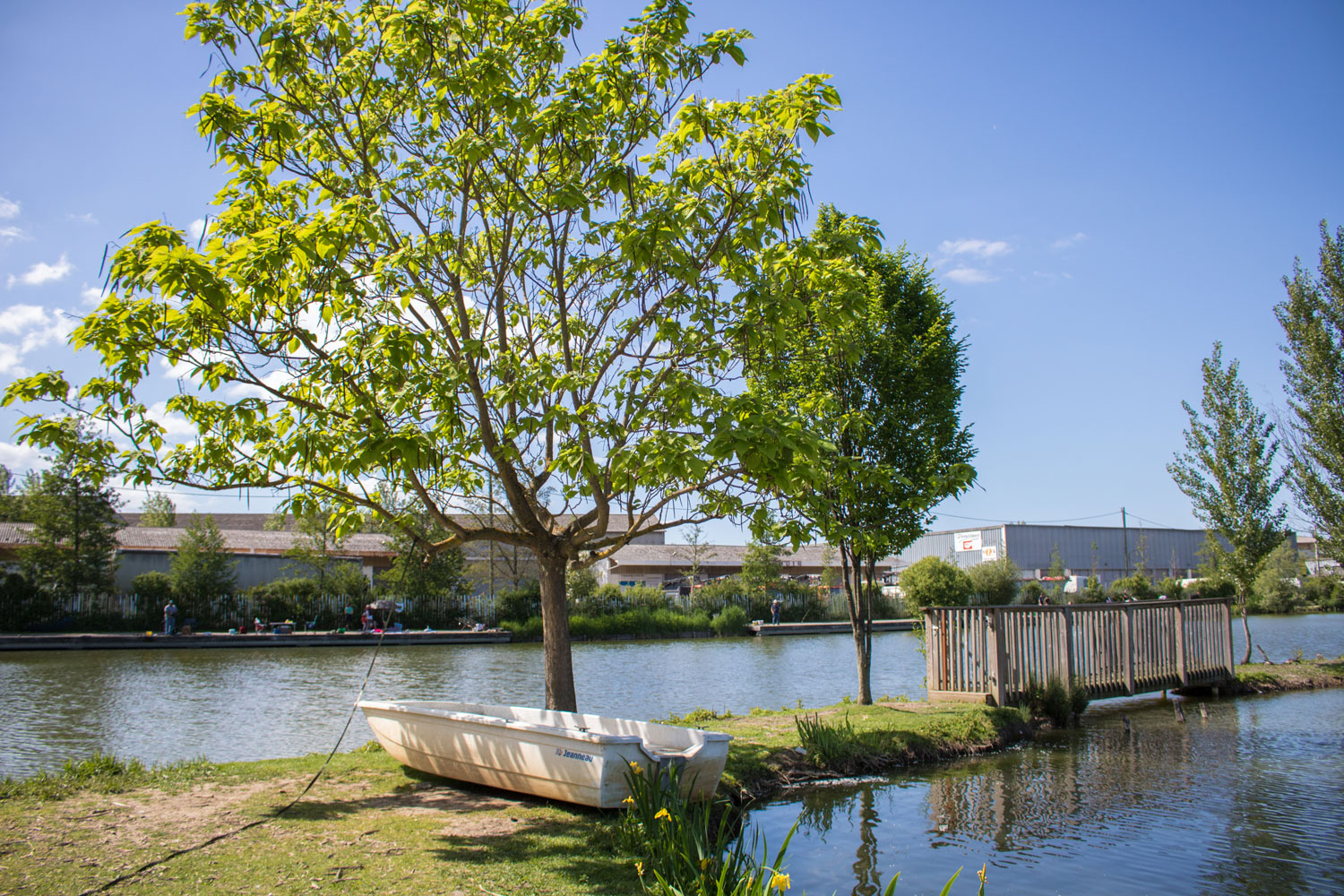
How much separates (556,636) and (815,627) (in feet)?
112

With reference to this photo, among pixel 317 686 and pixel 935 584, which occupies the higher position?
pixel 935 584

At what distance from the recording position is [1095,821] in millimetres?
8484

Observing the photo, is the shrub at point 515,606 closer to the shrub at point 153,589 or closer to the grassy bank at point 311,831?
the shrub at point 153,589

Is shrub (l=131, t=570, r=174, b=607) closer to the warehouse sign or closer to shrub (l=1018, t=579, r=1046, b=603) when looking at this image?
shrub (l=1018, t=579, r=1046, b=603)

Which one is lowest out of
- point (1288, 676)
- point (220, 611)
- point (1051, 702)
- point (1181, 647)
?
point (1288, 676)

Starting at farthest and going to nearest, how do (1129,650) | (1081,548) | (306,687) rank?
1. (1081,548)
2. (306,687)
3. (1129,650)

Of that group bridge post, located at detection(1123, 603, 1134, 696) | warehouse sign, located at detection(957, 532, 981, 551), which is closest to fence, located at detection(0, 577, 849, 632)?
bridge post, located at detection(1123, 603, 1134, 696)

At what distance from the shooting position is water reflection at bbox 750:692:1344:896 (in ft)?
22.9

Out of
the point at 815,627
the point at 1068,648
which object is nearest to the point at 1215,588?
the point at 815,627

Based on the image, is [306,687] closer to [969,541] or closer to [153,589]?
[153,589]

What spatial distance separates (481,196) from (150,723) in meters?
12.1

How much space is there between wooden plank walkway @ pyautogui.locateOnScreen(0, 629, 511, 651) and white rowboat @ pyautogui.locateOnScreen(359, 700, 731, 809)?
25270 millimetres

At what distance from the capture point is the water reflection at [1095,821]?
6973 millimetres

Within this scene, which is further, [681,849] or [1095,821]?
[1095,821]
